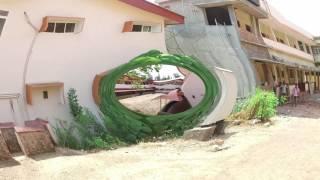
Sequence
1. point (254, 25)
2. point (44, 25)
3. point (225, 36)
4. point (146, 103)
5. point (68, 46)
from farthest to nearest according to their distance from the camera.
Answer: point (254, 25) → point (225, 36) → point (146, 103) → point (68, 46) → point (44, 25)

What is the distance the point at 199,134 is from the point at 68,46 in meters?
4.65

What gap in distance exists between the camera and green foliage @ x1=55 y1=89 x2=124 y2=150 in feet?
39.7

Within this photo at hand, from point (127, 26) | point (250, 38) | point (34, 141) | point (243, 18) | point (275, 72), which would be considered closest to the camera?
point (34, 141)

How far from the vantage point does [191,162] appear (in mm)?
9383

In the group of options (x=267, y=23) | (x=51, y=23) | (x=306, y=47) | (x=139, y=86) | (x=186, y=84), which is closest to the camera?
(x=51, y=23)

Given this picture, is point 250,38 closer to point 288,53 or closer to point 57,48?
point 288,53

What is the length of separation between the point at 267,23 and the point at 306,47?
15.2 meters

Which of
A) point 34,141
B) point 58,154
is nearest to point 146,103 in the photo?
point 58,154

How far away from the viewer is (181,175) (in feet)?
27.0

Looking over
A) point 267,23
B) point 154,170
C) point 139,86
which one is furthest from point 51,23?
point 267,23

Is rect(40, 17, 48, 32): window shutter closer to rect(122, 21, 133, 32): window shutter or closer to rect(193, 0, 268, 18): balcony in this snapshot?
rect(122, 21, 133, 32): window shutter

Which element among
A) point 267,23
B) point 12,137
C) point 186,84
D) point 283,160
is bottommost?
point 283,160

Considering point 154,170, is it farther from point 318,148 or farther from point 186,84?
point 186,84

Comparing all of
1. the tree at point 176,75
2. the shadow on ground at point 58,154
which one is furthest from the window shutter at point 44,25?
the tree at point 176,75
